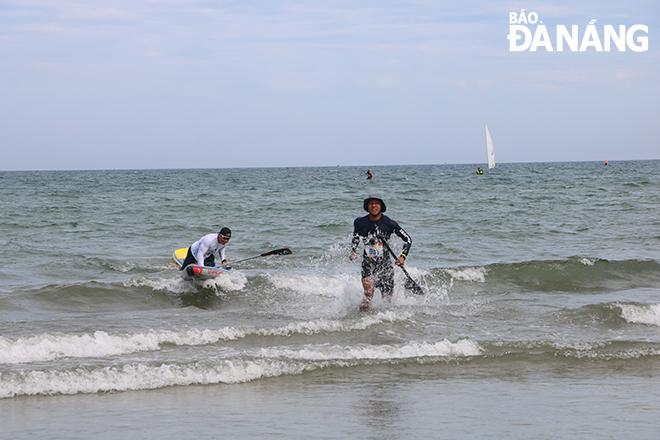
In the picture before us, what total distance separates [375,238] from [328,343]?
168 cm

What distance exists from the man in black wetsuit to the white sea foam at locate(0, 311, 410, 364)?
68cm

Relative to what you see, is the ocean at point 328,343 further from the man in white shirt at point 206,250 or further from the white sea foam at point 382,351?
the man in white shirt at point 206,250

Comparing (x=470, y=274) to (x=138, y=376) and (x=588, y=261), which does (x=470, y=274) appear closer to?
(x=588, y=261)

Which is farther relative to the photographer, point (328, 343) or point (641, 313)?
point (641, 313)

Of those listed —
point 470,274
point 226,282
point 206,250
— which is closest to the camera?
point 206,250

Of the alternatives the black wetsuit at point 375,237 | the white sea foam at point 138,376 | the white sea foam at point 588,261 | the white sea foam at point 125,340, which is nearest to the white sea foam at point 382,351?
the white sea foam at point 138,376

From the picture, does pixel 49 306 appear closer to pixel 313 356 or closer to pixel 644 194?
pixel 313 356

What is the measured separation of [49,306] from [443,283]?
23.5 feet

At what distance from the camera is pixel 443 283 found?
1266 centimetres

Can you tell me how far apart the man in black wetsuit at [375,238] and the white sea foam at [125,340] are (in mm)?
679

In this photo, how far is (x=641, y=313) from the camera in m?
9.17

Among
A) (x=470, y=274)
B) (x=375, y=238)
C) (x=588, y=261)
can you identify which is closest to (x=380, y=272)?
(x=375, y=238)

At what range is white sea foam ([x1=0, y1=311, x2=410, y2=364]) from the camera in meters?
7.04

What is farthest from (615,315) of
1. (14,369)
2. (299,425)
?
(14,369)
